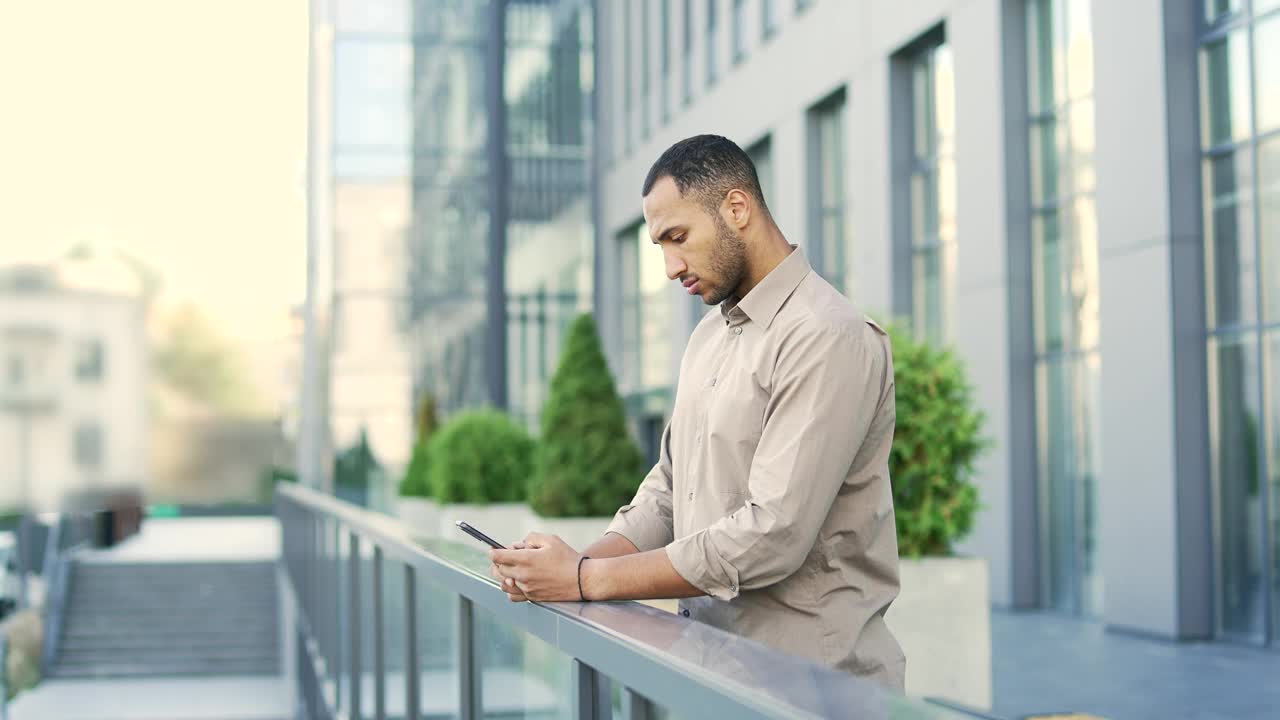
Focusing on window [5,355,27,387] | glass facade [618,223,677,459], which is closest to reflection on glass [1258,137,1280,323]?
glass facade [618,223,677,459]

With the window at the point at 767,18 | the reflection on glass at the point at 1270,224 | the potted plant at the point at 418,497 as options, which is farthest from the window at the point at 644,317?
the reflection on glass at the point at 1270,224

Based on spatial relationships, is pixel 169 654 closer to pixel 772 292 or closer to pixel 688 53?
pixel 688 53

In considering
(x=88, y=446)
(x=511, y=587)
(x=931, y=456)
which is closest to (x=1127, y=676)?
(x=931, y=456)

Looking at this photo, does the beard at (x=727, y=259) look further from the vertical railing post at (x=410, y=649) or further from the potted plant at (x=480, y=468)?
the potted plant at (x=480, y=468)

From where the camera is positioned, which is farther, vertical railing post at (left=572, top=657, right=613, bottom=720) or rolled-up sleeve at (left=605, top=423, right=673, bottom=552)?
rolled-up sleeve at (left=605, top=423, right=673, bottom=552)

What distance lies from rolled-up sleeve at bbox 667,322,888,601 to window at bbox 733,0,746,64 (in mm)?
19481

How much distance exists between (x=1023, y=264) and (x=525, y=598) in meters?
12.0

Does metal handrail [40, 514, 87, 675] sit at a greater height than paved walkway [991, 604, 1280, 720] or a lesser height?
lesser

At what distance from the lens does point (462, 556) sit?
3.65 meters

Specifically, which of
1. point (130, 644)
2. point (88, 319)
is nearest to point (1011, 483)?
point (130, 644)

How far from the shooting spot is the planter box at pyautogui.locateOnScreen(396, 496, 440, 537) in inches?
691

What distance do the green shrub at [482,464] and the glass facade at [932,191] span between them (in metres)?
4.77

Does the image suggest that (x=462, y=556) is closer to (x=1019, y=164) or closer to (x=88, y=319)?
(x=1019, y=164)

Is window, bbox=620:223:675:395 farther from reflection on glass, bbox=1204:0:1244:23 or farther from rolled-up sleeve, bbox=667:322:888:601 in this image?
rolled-up sleeve, bbox=667:322:888:601
